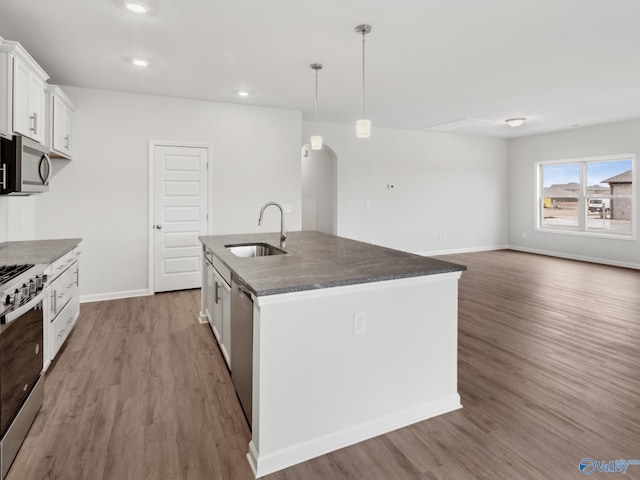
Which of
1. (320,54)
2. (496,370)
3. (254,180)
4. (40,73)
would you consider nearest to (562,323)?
(496,370)

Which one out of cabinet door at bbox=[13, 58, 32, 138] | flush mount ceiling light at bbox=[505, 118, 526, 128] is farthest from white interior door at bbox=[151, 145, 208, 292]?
flush mount ceiling light at bbox=[505, 118, 526, 128]

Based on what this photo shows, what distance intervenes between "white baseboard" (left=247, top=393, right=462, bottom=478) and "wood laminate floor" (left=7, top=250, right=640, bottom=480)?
41mm

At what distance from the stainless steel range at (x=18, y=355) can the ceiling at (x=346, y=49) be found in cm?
205

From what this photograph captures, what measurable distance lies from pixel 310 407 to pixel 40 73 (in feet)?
11.7

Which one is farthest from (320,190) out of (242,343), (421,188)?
(242,343)

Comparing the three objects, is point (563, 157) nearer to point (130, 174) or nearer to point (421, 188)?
point (421, 188)

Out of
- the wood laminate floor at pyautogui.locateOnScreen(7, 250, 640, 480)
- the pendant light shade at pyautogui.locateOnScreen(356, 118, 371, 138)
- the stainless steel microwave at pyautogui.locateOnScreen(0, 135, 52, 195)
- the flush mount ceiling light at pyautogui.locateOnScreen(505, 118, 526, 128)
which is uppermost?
the flush mount ceiling light at pyautogui.locateOnScreen(505, 118, 526, 128)

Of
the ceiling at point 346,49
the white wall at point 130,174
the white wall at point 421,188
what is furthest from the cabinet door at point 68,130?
the white wall at point 421,188

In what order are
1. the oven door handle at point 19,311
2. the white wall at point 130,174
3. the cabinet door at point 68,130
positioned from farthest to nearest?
1. the white wall at point 130,174
2. the cabinet door at point 68,130
3. the oven door handle at point 19,311

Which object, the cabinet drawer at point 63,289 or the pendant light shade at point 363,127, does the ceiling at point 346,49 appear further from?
the cabinet drawer at point 63,289

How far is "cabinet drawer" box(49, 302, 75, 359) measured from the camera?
111 inches

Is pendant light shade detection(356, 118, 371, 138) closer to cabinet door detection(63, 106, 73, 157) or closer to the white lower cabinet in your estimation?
the white lower cabinet

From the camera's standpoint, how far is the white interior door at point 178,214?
5.02m

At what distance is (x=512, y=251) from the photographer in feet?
28.6
